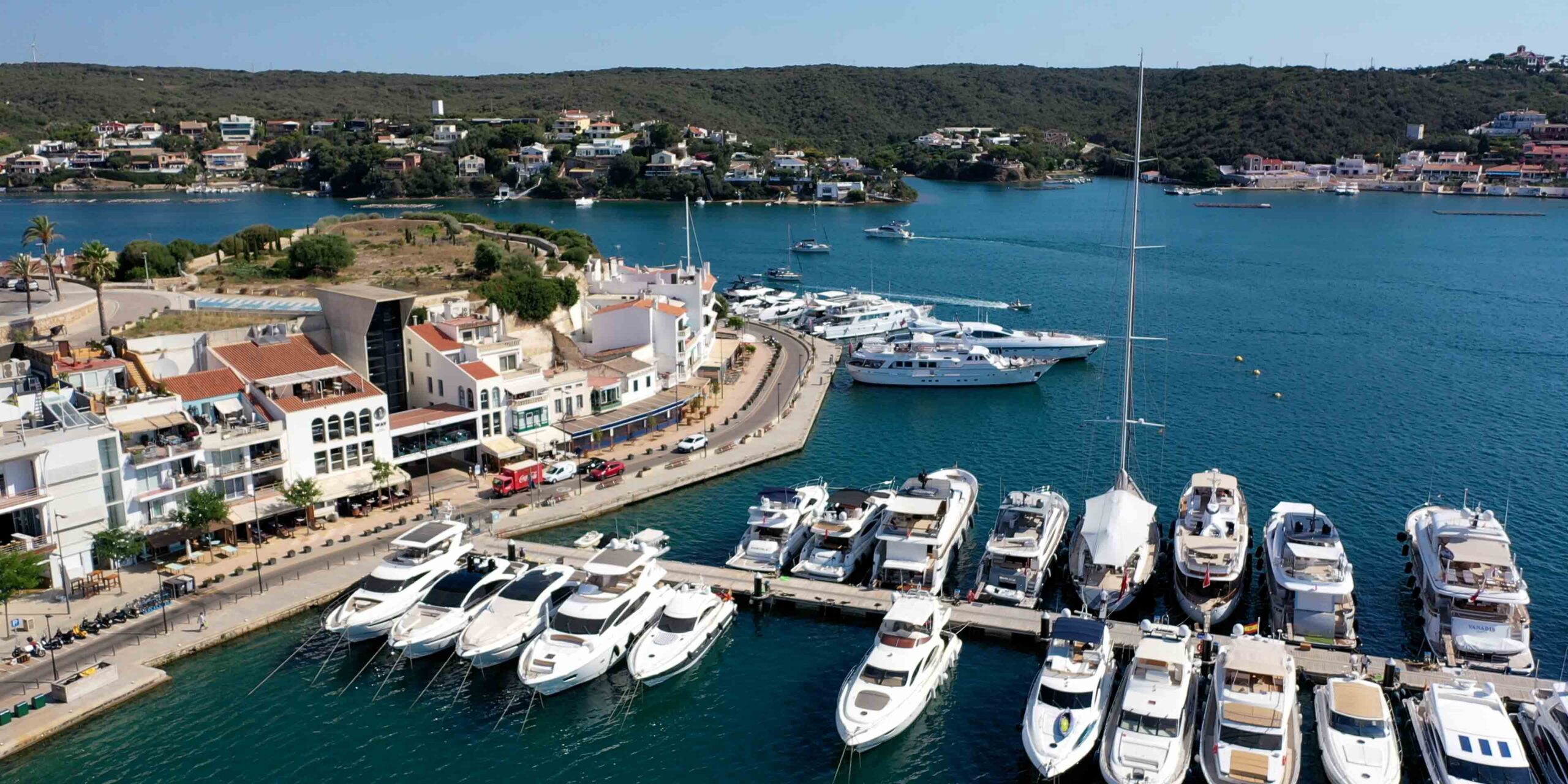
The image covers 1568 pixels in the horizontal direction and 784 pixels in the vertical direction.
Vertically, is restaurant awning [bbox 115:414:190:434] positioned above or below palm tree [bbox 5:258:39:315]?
below

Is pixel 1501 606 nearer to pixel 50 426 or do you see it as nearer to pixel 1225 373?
pixel 1225 373

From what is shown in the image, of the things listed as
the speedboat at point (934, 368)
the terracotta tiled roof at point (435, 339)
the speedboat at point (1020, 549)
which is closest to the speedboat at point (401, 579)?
the terracotta tiled roof at point (435, 339)

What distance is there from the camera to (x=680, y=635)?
108ft

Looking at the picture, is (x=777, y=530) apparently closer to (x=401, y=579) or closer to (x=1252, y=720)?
(x=401, y=579)

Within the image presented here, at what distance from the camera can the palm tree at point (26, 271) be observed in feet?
165

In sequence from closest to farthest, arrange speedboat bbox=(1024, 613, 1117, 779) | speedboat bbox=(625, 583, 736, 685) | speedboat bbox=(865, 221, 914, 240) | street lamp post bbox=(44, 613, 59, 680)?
speedboat bbox=(1024, 613, 1117, 779), street lamp post bbox=(44, 613, 59, 680), speedboat bbox=(625, 583, 736, 685), speedboat bbox=(865, 221, 914, 240)

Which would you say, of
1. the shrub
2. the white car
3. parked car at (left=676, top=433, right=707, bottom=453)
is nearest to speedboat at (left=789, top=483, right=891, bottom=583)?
parked car at (left=676, top=433, right=707, bottom=453)

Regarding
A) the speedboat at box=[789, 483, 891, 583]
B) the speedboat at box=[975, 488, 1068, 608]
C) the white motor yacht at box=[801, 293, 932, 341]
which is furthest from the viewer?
the white motor yacht at box=[801, 293, 932, 341]

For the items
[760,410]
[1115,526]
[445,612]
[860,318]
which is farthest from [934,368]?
[445,612]

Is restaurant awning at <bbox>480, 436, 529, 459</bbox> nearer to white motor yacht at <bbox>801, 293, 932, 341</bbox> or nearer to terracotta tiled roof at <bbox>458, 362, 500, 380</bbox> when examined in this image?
terracotta tiled roof at <bbox>458, 362, 500, 380</bbox>

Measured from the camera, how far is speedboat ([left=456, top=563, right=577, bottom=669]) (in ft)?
107

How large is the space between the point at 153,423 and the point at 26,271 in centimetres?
1809

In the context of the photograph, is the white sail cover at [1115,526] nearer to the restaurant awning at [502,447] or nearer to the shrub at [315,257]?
the restaurant awning at [502,447]

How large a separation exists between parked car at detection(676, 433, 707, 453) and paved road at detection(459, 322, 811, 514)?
53cm
